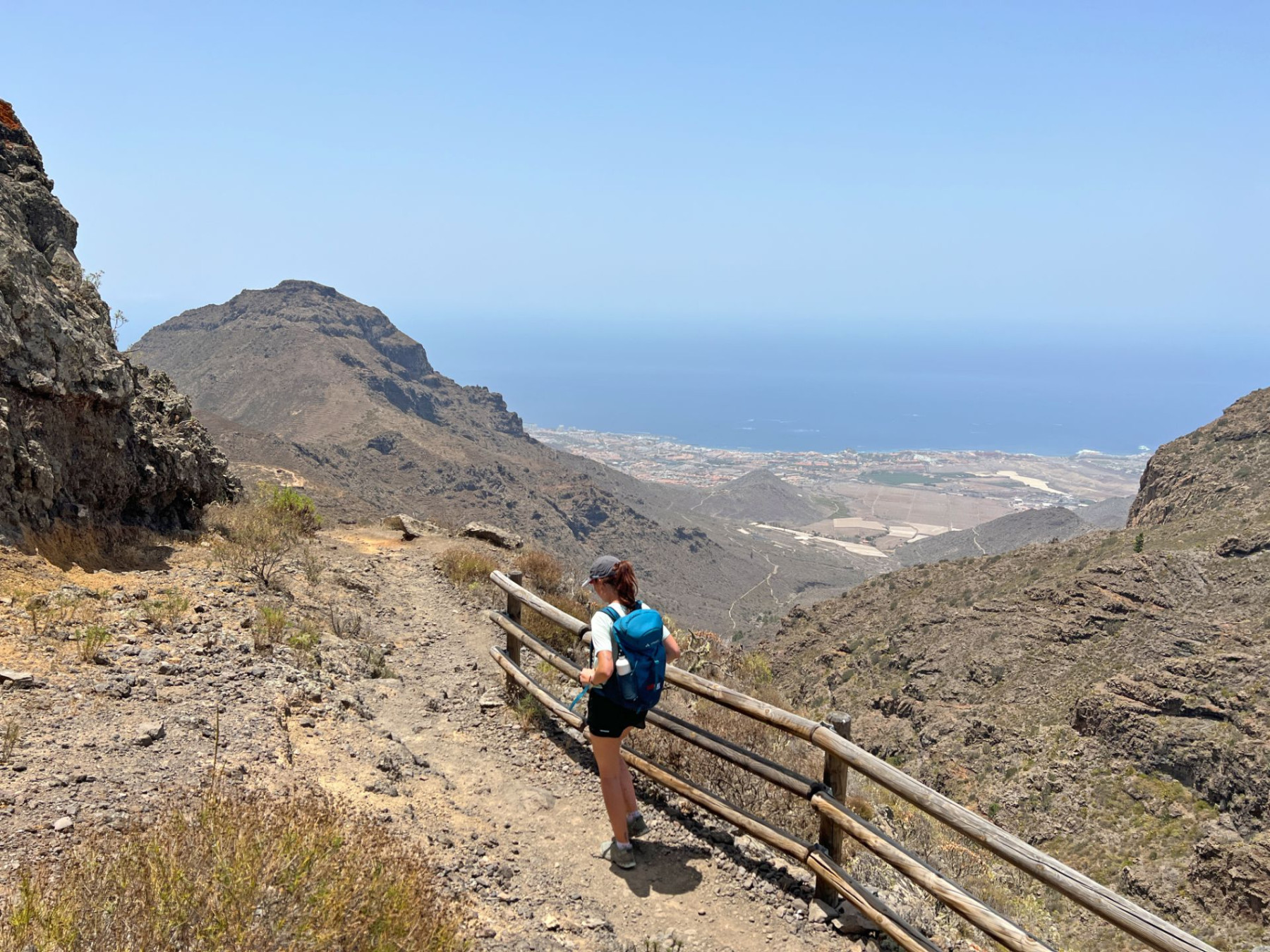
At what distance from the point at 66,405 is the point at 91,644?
4.78 m

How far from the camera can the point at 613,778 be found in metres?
4.84

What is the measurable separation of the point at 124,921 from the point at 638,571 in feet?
190

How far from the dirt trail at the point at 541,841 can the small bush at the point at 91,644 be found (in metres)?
1.92

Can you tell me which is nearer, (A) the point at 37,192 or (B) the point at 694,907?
(B) the point at 694,907

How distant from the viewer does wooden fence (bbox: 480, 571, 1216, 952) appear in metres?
3.40

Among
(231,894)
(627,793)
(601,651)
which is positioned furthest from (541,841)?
(231,894)

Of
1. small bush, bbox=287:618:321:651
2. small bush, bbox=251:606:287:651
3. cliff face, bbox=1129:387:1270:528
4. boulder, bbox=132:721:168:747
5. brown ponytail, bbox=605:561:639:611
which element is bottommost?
boulder, bbox=132:721:168:747

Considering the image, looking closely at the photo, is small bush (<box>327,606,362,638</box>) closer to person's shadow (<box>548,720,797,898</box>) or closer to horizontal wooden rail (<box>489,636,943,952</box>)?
horizontal wooden rail (<box>489,636,943,952</box>)

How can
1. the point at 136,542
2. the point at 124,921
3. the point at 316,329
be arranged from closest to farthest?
1. the point at 124,921
2. the point at 136,542
3. the point at 316,329

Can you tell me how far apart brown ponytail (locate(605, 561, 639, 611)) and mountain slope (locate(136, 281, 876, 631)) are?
3180 centimetres

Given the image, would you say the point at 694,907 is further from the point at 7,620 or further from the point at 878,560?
the point at 878,560

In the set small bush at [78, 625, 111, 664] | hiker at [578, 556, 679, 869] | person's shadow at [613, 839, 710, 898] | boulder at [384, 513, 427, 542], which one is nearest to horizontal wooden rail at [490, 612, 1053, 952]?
person's shadow at [613, 839, 710, 898]

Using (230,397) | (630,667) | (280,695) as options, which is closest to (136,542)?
(280,695)

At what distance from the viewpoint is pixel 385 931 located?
310 centimetres
